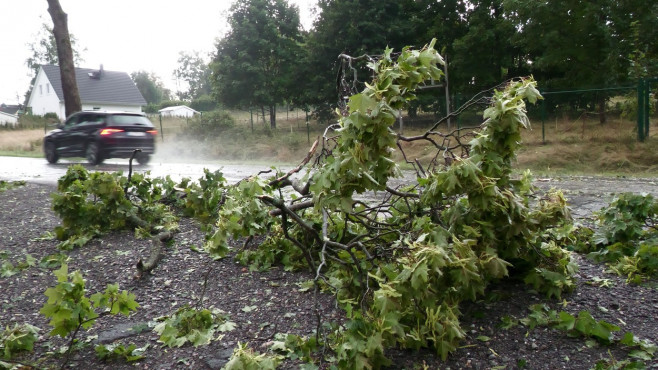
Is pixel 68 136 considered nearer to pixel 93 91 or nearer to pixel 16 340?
pixel 16 340

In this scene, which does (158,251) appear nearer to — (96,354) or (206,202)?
(206,202)

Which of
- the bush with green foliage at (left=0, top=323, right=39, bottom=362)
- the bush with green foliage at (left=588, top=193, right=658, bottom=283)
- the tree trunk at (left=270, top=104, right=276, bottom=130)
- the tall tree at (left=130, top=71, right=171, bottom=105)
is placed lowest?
the bush with green foliage at (left=0, top=323, right=39, bottom=362)

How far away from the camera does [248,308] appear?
3.42 m

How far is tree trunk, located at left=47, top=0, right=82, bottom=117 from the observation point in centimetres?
1588

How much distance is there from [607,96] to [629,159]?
3032 mm

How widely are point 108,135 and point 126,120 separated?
0.65 m

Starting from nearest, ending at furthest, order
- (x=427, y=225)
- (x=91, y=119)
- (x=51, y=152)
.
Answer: (x=427, y=225) < (x=91, y=119) < (x=51, y=152)

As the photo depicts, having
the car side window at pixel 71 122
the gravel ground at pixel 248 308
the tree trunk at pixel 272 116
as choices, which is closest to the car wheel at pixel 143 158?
the car side window at pixel 71 122

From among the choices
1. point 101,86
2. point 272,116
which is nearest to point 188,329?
point 272,116

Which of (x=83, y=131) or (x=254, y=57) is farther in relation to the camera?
(x=254, y=57)

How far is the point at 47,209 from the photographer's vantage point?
640 centimetres

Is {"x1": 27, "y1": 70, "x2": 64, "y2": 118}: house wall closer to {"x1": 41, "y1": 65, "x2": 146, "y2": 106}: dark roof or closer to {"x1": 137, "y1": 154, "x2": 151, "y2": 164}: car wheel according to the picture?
{"x1": 41, "y1": 65, "x2": 146, "y2": 106}: dark roof

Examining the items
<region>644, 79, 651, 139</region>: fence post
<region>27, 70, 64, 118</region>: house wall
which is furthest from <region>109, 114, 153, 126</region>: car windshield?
<region>27, 70, 64, 118</region>: house wall

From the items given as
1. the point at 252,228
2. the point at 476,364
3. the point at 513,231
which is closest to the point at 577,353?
the point at 476,364
